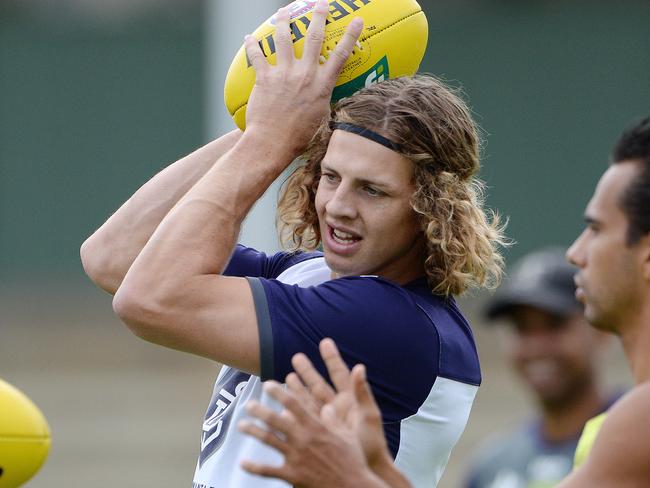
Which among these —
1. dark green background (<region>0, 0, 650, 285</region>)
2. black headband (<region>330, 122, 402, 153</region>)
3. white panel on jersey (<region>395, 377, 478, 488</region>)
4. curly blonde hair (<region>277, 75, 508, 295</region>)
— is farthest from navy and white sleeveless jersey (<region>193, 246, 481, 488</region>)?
dark green background (<region>0, 0, 650, 285</region>)

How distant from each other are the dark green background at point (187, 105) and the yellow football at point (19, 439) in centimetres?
1123

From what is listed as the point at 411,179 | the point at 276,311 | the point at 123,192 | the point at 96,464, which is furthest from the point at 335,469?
the point at 123,192

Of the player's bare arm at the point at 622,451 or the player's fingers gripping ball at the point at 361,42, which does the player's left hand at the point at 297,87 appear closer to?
the player's fingers gripping ball at the point at 361,42

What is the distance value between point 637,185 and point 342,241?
0.95 m

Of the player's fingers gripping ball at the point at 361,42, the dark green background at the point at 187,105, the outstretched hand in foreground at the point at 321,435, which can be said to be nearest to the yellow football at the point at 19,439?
the player's fingers gripping ball at the point at 361,42

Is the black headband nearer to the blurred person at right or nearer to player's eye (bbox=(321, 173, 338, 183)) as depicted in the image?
player's eye (bbox=(321, 173, 338, 183))

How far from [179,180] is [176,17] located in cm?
1205

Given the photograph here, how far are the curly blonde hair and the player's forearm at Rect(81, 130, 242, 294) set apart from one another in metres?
0.49

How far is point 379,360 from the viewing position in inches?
134

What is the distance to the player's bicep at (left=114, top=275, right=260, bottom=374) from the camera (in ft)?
10.8

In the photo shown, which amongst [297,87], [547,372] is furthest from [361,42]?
[547,372]

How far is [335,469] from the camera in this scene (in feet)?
8.44

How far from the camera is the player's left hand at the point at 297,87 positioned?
362cm

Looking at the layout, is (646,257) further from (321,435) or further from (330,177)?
(330,177)
